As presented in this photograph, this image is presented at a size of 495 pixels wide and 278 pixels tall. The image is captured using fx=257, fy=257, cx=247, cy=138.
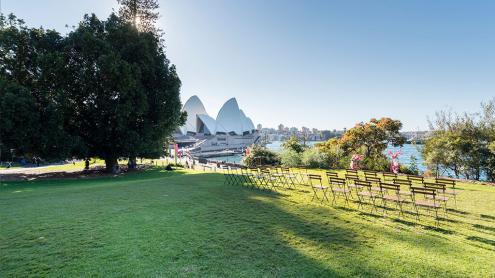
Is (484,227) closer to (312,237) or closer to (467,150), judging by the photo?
(312,237)

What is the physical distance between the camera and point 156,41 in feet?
77.5

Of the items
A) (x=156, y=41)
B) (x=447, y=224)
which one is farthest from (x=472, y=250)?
(x=156, y=41)

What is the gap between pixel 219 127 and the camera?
9962 cm

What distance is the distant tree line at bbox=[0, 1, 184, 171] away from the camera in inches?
683

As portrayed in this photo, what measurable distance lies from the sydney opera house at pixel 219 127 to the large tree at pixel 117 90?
229 feet

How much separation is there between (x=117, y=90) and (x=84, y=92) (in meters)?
2.56

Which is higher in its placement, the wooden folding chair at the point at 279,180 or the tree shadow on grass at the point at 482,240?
the wooden folding chair at the point at 279,180

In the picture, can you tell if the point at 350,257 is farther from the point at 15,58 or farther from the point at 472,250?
the point at 15,58

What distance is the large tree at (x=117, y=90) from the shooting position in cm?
1897

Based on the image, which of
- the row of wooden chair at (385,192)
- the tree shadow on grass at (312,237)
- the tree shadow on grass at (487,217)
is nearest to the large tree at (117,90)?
the row of wooden chair at (385,192)

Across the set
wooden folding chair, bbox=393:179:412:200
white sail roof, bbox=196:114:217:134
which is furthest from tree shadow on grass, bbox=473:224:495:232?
white sail roof, bbox=196:114:217:134

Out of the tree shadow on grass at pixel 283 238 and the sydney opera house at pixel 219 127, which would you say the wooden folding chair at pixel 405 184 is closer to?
the tree shadow on grass at pixel 283 238

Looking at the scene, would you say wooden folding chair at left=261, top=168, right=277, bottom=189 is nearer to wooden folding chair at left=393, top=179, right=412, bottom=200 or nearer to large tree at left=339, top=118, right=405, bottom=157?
→ wooden folding chair at left=393, top=179, right=412, bottom=200

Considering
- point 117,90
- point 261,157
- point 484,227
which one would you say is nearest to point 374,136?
point 261,157
